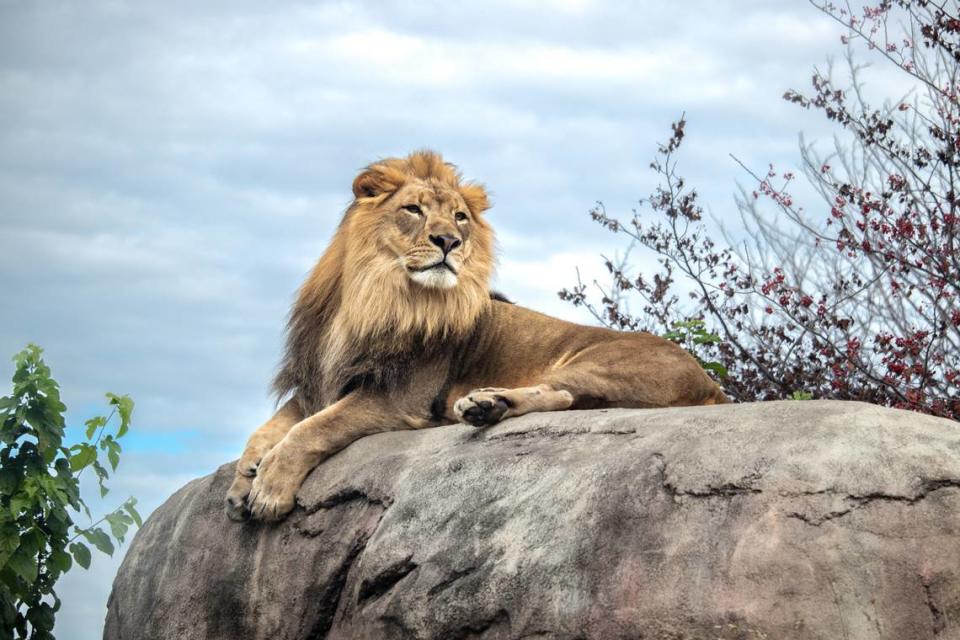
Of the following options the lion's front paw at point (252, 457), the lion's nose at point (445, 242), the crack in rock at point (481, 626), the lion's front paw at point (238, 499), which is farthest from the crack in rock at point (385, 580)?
the lion's nose at point (445, 242)

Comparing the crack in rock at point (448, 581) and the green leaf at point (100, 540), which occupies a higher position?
the green leaf at point (100, 540)

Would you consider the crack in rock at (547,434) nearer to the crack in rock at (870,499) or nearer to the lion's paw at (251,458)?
the crack in rock at (870,499)

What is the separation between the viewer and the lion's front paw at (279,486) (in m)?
5.68

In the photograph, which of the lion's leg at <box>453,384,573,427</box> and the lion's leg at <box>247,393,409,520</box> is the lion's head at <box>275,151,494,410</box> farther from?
the lion's leg at <box>453,384,573,427</box>

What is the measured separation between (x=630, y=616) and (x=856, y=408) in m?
1.10

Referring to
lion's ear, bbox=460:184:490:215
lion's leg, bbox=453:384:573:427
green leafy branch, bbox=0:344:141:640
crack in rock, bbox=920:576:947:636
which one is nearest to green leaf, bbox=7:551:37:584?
green leafy branch, bbox=0:344:141:640

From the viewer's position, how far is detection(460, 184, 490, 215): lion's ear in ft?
20.9

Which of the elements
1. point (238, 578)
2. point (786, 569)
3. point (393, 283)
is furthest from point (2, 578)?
point (786, 569)

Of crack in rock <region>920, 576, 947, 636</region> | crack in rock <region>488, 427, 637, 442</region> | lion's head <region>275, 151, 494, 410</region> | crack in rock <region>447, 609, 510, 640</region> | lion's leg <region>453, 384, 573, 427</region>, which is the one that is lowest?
crack in rock <region>920, 576, 947, 636</region>

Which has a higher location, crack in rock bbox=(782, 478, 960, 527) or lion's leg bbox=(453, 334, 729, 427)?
lion's leg bbox=(453, 334, 729, 427)

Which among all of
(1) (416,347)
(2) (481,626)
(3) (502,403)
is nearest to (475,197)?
(1) (416,347)

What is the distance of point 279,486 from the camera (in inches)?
224

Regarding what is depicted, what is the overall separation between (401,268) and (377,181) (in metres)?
0.51

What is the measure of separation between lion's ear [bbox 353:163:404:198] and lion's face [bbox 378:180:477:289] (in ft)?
0.18
